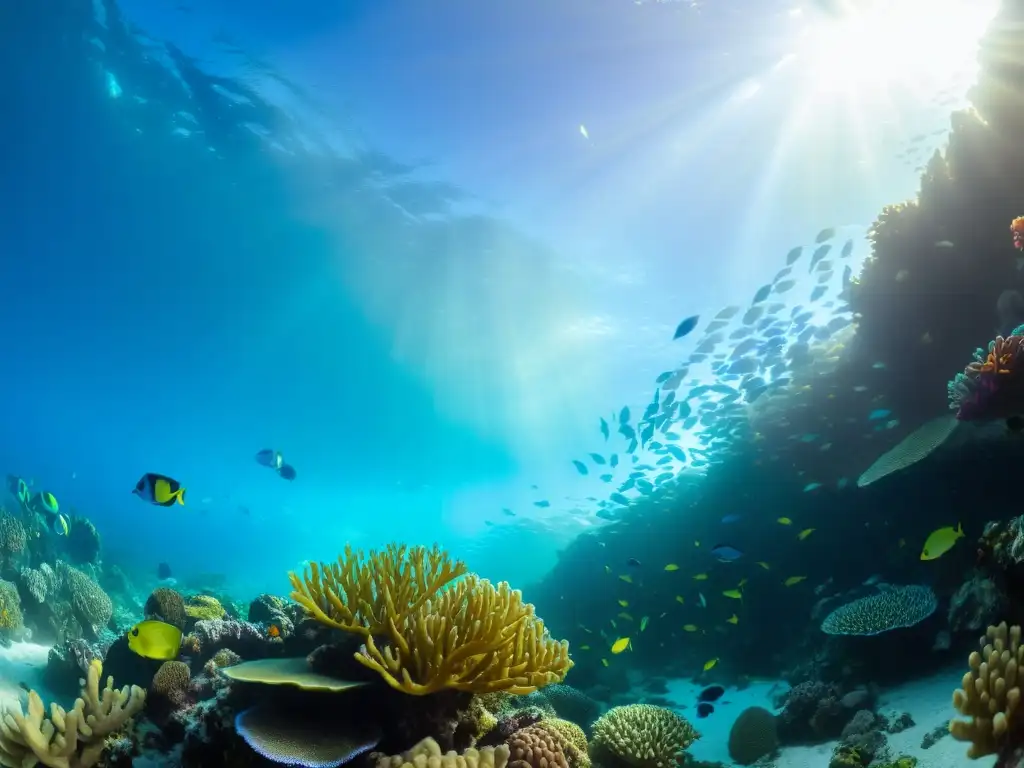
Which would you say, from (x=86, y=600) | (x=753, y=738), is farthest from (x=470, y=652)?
(x=86, y=600)

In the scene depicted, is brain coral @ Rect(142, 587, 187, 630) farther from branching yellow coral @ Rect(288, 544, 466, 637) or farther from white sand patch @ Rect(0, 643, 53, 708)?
branching yellow coral @ Rect(288, 544, 466, 637)

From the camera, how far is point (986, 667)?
3.39m

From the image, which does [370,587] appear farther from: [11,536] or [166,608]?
[11,536]

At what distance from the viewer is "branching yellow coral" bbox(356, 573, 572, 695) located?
3.25 metres

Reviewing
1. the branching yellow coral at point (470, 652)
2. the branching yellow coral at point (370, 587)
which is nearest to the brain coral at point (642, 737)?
the branching yellow coral at point (470, 652)

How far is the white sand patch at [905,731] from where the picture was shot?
17.1 feet

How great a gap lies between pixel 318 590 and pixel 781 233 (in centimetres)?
2345

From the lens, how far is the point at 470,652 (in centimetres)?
329

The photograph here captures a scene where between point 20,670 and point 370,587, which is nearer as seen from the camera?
point 370,587

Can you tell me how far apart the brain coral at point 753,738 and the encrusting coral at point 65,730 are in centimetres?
846

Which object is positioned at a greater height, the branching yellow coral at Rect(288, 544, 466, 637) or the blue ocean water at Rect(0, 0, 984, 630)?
the blue ocean water at Rect(0, 0, 984, 630)

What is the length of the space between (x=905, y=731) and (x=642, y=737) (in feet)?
11.4

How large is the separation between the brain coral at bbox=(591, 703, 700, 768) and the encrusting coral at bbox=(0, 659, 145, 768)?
16.2 feet

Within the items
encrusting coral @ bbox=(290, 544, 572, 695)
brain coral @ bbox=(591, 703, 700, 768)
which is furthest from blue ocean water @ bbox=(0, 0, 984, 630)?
brain coral @ bbox=(591, 703, 700, 768)
